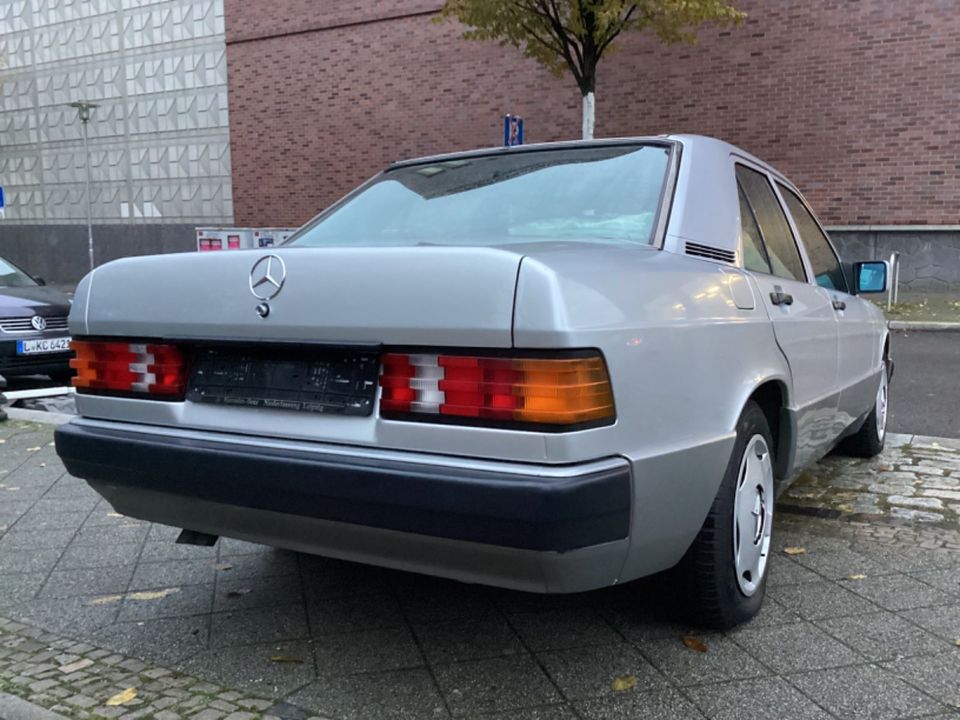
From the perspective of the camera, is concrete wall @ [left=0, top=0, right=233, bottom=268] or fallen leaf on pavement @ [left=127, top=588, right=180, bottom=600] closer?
fallen leaf on pavement @ [left=127, top=588, right=180, bottom=600]

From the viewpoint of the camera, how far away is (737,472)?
2.58m

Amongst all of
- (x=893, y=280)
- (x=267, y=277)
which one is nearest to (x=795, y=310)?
(x=267, y=277)

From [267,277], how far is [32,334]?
6447 mm

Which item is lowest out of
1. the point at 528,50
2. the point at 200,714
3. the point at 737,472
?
the point at 200,714

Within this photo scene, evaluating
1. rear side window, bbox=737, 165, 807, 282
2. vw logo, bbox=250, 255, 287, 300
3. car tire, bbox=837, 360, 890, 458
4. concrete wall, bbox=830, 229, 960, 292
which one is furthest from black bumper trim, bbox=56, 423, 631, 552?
concrete wall, bbox=830, 229, 960, 292

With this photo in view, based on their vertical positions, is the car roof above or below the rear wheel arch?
above

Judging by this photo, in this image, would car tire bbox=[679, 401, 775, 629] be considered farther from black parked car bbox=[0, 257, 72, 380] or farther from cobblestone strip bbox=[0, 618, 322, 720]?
black parked car bbox=[0, 257, 72, 380]

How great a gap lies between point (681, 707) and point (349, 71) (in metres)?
18.6

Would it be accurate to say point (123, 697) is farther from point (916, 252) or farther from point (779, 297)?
point (916, 252)

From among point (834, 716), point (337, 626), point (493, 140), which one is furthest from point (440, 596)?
point (493, 140)

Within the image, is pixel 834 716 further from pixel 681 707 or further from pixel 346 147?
pixel 346 147

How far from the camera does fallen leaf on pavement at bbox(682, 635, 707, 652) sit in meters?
2.66

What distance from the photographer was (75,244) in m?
24.2

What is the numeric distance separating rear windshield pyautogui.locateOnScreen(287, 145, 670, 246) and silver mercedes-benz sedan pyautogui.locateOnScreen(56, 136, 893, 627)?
0.04ft
